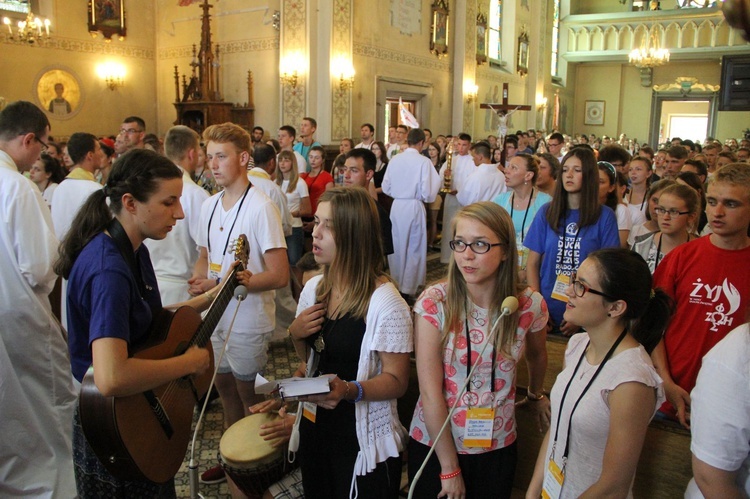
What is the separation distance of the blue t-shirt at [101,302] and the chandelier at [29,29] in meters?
9.81

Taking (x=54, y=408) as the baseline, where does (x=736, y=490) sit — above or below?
above

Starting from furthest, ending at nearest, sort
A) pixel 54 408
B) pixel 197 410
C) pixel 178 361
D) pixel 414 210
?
pixel 414 210 → pixel 197 410 → pixel 54 408 → pixel 178 361

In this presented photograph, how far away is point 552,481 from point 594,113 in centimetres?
2487

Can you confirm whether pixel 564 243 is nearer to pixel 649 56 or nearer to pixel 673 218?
pixel 673 218

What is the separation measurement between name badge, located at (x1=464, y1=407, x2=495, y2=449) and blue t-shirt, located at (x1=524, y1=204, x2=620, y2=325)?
63.2 inches

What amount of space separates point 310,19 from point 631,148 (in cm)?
898

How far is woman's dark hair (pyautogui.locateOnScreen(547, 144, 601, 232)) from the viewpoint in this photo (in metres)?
3.39

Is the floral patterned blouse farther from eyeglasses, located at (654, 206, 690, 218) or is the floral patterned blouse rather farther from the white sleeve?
eyeglasses, located at (654, 206, 690, 218)

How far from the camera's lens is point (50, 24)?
10680 millimetres

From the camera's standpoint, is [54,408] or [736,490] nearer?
[736,490]

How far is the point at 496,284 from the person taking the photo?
80.9 inches

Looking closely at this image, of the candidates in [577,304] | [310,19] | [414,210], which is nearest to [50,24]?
[310,19]

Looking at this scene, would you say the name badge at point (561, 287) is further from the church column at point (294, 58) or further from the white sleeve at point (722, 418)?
the church column at point (294, 58)

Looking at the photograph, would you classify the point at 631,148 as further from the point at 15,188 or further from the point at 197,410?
the point at 15,188
